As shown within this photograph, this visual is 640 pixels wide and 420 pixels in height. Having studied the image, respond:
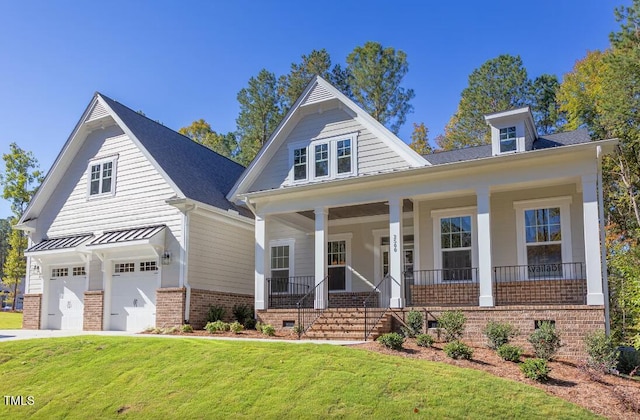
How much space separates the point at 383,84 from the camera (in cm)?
3581

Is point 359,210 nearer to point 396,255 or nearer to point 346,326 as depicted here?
point 396,255

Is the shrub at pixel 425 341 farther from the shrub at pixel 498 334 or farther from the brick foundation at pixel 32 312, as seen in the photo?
the brick foundation at pixel 32 312

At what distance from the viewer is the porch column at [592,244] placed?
486 inches

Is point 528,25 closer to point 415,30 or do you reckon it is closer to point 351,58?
point 415,30

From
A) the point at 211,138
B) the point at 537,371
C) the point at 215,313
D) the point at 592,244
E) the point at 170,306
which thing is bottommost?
the point at 537,371

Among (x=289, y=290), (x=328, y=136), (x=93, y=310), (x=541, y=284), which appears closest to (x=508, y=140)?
(x=541, y=284)

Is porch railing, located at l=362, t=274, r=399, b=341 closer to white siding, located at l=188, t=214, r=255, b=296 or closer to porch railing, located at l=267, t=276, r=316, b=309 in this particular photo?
porch railing, located at l=267, t=276, r=316, b=309

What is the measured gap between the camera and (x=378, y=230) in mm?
19172

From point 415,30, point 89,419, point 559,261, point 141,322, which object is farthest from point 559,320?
point 415,30

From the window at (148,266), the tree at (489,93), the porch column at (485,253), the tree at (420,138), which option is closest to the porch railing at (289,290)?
the window at (148,266)

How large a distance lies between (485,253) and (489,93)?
2248cm

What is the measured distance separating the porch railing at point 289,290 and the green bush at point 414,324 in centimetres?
685

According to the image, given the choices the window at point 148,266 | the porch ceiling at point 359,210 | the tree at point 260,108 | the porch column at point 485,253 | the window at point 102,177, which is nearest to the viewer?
the porch column at point 485,253

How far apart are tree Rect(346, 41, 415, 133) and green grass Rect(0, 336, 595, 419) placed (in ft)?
85.9
